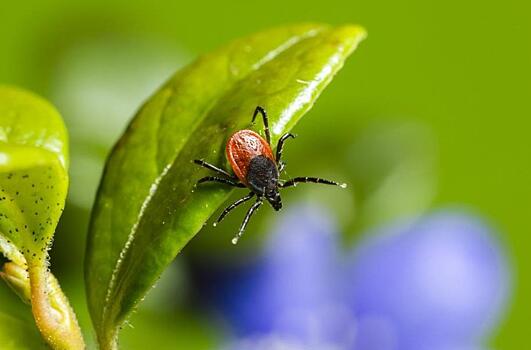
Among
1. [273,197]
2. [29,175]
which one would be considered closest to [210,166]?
[29,175]

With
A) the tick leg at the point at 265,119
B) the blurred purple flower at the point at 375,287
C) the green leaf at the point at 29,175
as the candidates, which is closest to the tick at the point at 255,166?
the tick leg at the point at 265,119

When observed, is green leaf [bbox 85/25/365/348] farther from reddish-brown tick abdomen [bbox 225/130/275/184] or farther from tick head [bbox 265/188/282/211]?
tick head [bbox 265/188/282/211]

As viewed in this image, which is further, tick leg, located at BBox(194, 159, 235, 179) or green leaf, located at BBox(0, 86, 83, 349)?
tick leg, located at BBox(194, 159, 235, 179)

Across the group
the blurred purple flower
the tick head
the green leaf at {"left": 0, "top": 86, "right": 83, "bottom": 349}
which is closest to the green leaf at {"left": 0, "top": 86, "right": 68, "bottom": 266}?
the green leaf at {"left": 0, "top": 86, "right": 83, "bottom": 349}

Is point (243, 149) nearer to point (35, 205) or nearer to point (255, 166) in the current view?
point (255, 166)

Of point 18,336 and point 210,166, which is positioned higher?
point 210,166

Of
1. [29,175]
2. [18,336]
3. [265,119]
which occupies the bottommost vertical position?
[18,336]

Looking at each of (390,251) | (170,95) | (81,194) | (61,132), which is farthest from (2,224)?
(390,251)
